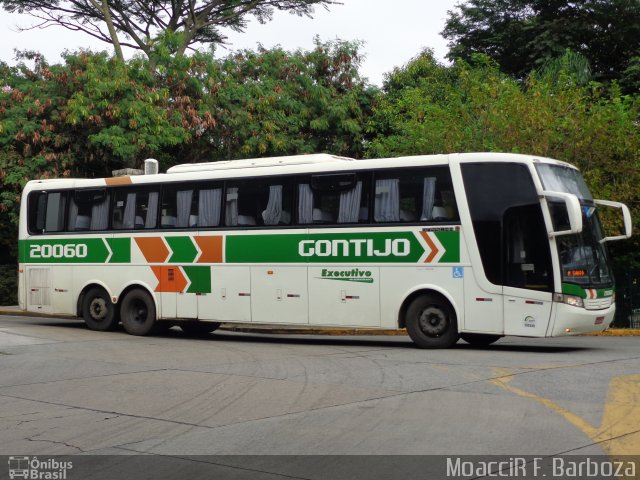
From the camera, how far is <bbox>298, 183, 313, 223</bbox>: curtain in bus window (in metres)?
18.4

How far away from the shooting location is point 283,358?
15.3 m

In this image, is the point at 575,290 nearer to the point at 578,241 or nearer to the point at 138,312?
the point at 578,241

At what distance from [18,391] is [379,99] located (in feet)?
83.9

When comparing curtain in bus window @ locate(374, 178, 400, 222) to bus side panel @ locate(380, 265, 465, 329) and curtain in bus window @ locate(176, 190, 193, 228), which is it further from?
curtain in bus window @ locate(176, 190, 193, 228)

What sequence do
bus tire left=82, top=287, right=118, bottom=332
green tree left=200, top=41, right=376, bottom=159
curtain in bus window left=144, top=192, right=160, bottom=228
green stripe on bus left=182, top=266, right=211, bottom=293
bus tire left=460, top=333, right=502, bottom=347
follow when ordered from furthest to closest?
green tree left=200, top=41, right=376, bottom=159 < bus tire left=82, top=287, right=118, bottom=332 < curtain in bus window left=144, top=192, right=160, bottom=228 < green stripe on bus left=182, top=266, right=211, bottom=293 < bus tire left=460, top=333, right=502, bottom=347

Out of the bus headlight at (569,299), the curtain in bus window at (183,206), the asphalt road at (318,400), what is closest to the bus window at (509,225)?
the bus headlight at (569,299)

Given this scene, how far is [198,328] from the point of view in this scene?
22.1 meters

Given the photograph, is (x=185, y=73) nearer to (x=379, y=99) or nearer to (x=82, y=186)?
(x=379, y=99)

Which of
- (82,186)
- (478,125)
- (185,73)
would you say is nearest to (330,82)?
(185,73)

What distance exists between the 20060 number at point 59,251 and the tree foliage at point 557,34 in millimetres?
21122

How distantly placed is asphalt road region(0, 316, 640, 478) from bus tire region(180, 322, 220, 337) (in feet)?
14.2

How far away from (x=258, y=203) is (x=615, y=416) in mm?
10703

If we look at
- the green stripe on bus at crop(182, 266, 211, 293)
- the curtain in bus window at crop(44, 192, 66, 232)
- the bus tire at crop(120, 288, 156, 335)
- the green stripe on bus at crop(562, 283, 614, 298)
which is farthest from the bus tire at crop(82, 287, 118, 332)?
the green stripe on bus at crop(562, 283, 614, 298)

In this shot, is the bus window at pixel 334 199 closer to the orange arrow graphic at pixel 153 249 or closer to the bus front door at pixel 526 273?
the bus front door at pixel 526 273
